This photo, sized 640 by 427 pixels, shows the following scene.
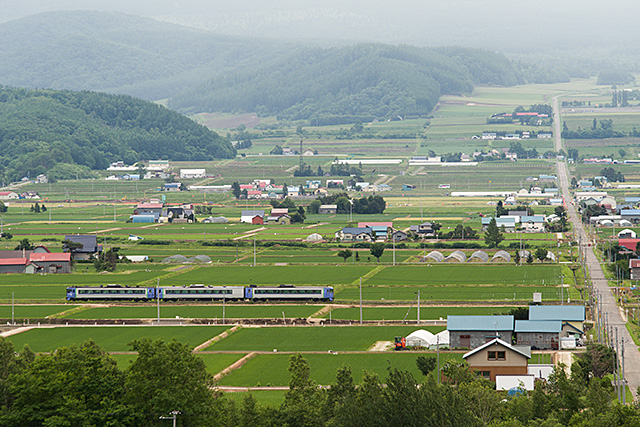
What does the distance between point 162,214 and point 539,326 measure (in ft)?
181

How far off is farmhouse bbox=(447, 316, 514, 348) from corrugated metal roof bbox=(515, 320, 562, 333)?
22.0 inches

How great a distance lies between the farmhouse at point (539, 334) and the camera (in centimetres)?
3192

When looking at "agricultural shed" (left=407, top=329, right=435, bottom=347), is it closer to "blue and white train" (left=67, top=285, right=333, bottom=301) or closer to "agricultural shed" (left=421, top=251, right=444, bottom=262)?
"blue and white train" (left=67, top=285, right=333, bottom=301)

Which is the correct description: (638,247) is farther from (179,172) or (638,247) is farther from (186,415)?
(179,172)

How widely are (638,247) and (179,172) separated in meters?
80.3

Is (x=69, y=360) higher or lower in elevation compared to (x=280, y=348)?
higher

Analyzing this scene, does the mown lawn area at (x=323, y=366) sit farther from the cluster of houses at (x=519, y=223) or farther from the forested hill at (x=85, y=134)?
the forested hill at (x=85, y=134)

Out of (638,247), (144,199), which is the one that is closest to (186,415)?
(638,247)

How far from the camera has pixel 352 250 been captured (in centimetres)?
6041

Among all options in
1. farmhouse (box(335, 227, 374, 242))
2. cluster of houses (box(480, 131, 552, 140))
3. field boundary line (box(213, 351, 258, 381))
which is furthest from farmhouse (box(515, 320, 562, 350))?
cluster of houses (box(480, 131, 552, 140))

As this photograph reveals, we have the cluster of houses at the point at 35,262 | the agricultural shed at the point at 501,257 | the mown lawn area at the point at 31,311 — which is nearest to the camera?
the mown lawn area at the point at 31,311

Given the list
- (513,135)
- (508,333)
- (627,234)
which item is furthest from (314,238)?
(513,135)

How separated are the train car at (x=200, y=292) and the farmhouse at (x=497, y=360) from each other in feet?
56.3

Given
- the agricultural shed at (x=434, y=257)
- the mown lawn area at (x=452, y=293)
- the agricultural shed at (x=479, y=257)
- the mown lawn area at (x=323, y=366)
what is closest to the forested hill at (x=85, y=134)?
the agricultural shed at (x=434, y=257)
